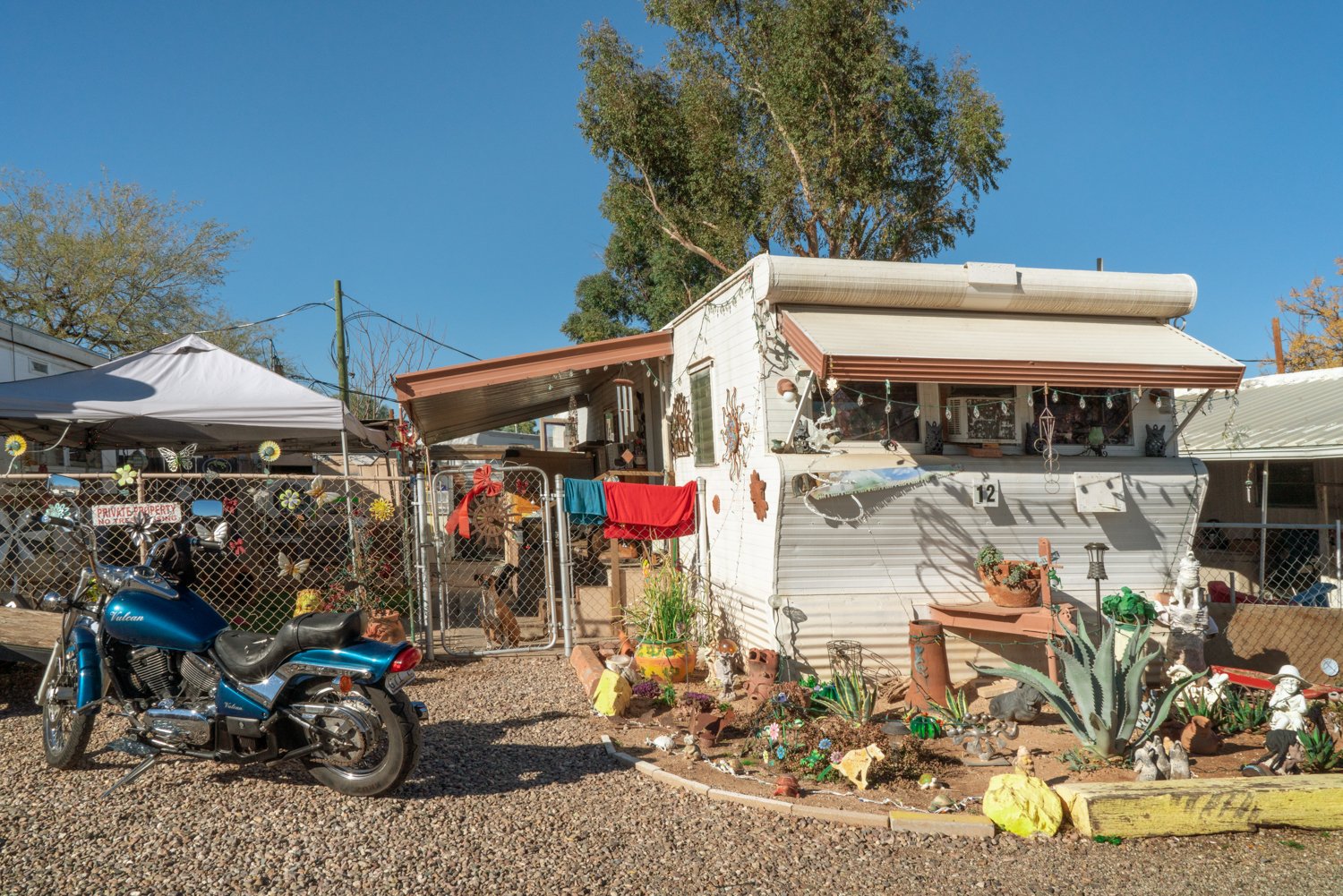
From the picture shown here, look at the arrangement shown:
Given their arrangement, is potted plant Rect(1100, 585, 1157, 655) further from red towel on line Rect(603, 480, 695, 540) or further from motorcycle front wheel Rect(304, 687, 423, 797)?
motorcycle front wheel Rect(304, 687, 423, 797)

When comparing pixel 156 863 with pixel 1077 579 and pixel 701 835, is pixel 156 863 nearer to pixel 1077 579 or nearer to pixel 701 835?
pixel 701 835

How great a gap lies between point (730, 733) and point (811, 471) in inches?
76.8

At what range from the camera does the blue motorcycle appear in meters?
4.32

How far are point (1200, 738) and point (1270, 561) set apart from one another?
7.63 meters

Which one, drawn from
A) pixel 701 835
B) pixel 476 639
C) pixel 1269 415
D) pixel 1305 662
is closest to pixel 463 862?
pixel 701 835

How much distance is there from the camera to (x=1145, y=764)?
4516 mm

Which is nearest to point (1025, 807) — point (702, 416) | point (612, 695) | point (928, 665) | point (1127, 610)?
point (928, 665)

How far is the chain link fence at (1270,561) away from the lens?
30.8ft

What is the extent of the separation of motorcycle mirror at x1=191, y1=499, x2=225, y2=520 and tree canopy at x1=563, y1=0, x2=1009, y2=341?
43.3 ft

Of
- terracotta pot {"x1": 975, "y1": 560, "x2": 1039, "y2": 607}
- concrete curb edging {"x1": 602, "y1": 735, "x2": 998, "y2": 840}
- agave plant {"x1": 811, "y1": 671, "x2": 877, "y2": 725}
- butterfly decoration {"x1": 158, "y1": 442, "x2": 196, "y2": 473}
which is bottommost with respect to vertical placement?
concrete curb edging {"x1": 602, "y1": 735, "x2": 998, "y2": 840}

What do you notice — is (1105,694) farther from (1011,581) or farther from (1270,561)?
(1270,561)

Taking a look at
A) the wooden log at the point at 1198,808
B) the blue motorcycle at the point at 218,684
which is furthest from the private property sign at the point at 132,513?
the wooden log at the point at 1198,808

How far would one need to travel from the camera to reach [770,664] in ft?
20.1

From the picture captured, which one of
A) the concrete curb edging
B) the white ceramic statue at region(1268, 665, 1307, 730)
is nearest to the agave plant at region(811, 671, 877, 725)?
the concrete curb edging
